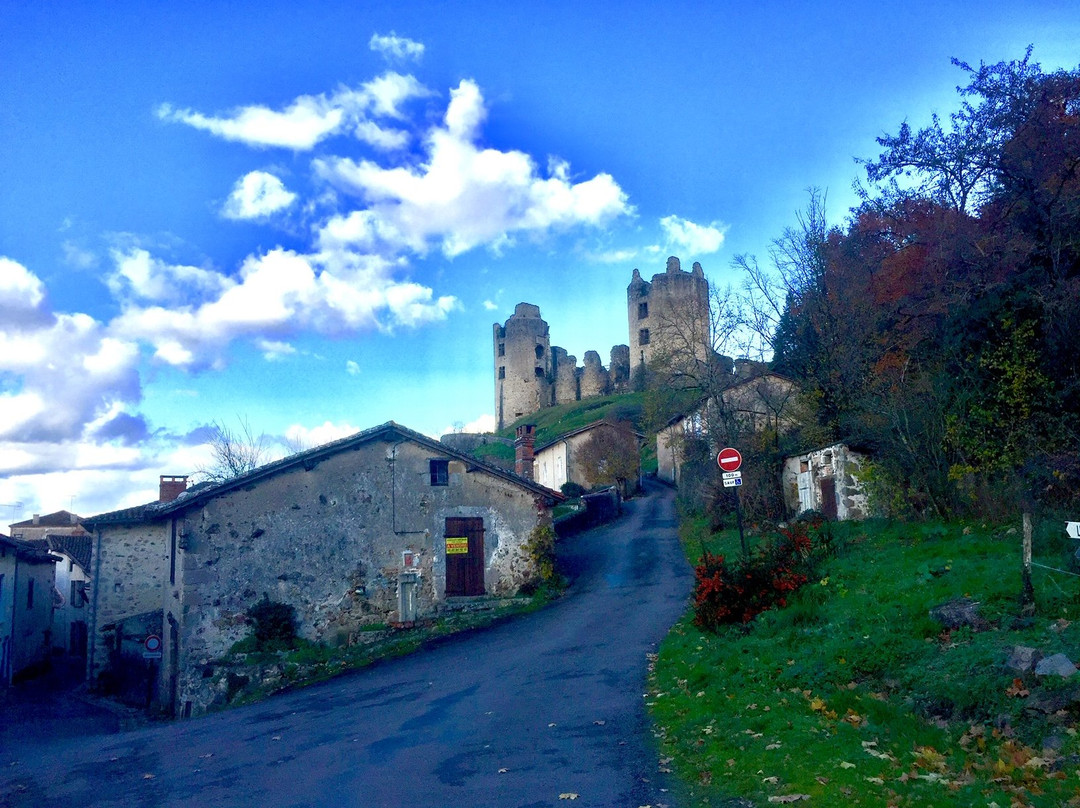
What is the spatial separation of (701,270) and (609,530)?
5503 cm

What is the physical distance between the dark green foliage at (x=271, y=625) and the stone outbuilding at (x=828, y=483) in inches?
571

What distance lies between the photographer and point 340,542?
19.7 meters

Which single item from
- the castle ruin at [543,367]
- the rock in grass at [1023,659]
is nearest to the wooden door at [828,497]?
the rock in grass at [1023,659]

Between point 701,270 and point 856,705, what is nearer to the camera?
point 856,705

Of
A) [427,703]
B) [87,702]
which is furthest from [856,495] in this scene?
[87,702]

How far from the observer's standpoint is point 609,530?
112 ft

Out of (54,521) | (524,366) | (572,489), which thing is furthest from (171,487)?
(524,366)

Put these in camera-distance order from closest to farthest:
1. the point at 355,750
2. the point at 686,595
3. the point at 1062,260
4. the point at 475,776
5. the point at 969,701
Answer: the point at 969,701 → the point at 475,776 → the point at 355,750 → the point at 1062,260 → the point at 686,595

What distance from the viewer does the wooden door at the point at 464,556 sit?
20.9m

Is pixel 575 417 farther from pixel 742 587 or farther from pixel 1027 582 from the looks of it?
pixel 1027 582

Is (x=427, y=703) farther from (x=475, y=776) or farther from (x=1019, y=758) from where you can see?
(x=1019, y=758)

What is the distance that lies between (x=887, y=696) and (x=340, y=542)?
568 inches

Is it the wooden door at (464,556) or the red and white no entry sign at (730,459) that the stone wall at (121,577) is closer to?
the wooden door at (464,556)

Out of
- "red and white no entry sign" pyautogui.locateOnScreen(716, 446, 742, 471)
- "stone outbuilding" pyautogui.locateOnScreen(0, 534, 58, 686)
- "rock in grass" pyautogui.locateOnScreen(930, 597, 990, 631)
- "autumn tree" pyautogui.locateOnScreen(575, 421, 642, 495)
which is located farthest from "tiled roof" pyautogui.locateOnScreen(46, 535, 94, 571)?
"rock in grass" pyautogui.locateOnScreen(930, 597, 990, 631)
